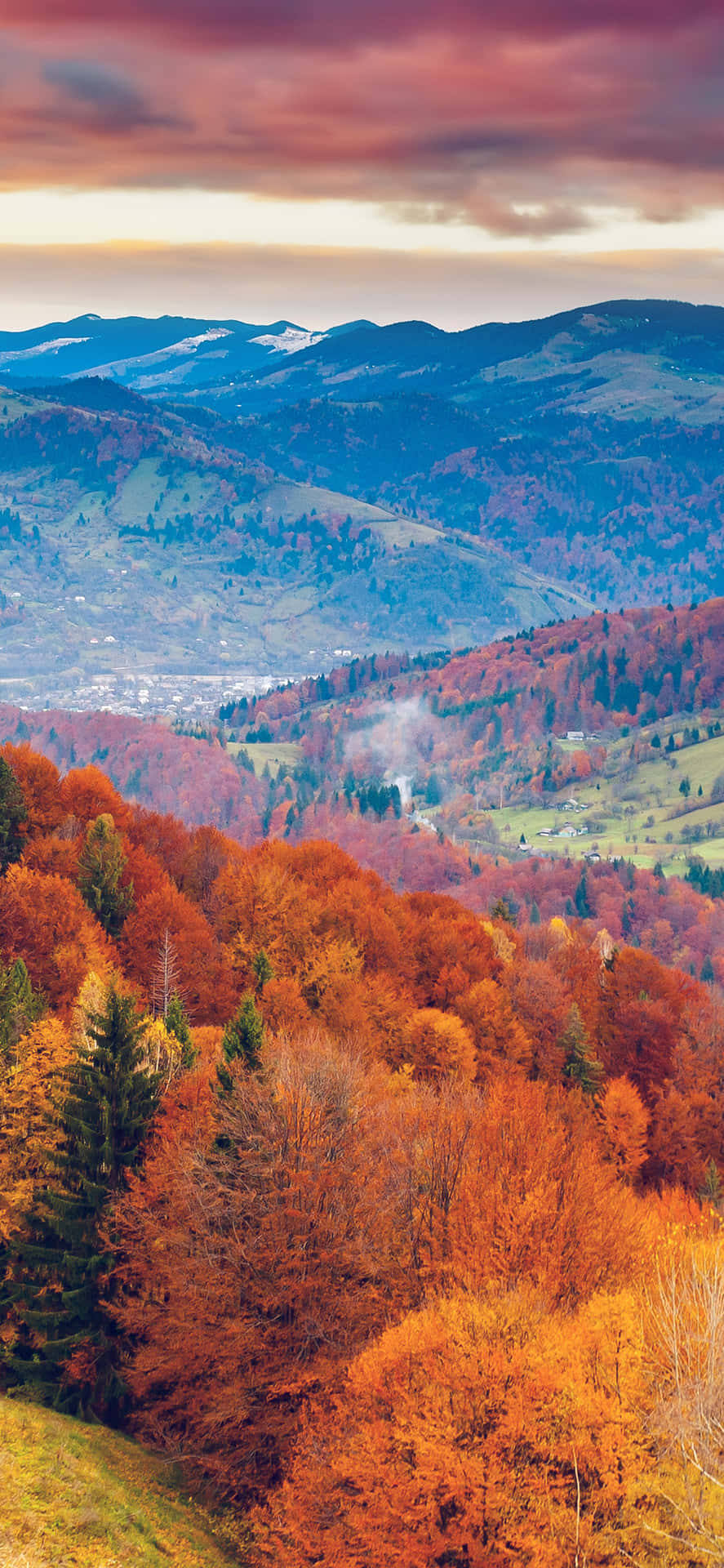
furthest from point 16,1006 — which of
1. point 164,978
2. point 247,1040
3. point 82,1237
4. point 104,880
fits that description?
point 104,880

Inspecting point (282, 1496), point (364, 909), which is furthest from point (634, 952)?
point (282, 1496)

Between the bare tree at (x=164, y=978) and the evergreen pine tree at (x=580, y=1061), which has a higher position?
the bare tree at (x=164, y=978)

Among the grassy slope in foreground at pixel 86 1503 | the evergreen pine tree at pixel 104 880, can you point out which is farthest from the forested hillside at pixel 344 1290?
the evergreen pine tree at pixel 104 880

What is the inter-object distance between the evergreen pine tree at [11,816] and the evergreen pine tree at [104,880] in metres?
5.13

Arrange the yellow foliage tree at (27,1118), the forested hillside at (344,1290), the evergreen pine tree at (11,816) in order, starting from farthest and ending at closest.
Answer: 1. the evergreen pine tree at (11,816)
2. the yellow foliage tree at (27,1118)
3. the forested hillside at (344,1290)

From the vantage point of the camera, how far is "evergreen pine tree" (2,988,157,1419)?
1660 inches

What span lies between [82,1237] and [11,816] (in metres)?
52.4

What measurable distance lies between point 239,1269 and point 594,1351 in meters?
13.1

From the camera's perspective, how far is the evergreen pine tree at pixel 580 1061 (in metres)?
91.4

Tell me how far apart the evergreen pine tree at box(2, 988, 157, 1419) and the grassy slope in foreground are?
2.10m

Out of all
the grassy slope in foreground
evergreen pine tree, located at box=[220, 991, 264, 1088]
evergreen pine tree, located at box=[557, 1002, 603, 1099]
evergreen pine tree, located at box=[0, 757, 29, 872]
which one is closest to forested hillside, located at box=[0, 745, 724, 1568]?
evergreen pine tree, located at box=[220, 991, 264, 1088]

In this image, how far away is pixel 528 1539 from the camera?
29.0 m

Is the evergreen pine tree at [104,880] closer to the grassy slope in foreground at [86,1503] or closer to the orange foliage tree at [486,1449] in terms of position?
the grassy slope in foreground at [86,1503]

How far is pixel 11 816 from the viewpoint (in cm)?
9169
